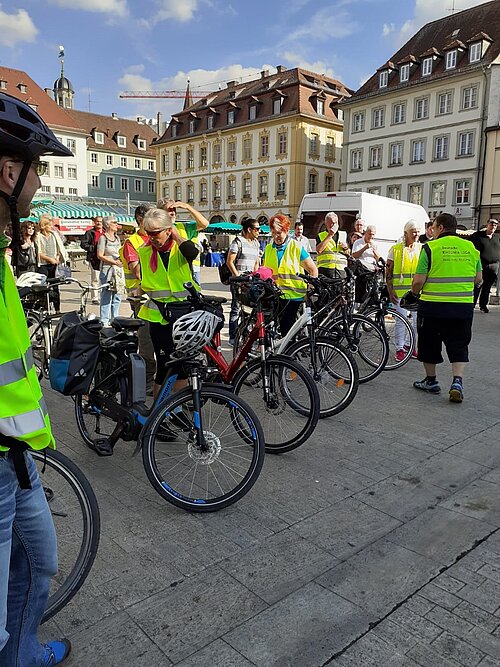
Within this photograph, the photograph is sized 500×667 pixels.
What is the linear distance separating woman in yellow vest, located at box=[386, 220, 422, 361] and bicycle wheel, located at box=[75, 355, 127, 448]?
4.34 m

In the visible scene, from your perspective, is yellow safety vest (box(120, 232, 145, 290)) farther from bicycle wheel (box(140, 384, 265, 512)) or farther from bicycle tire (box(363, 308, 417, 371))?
bicycle tire (box(363, 308, 417, 371))

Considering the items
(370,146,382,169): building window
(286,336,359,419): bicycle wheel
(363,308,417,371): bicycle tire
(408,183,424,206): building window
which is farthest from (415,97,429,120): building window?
(286,336,359,419): bicycle wheel

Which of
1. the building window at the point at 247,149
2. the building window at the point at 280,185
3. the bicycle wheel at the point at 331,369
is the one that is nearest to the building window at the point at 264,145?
the building window at the point at 247,149

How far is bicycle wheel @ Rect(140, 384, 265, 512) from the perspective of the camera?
11.1 feet

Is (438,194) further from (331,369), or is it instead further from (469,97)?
(331,369)

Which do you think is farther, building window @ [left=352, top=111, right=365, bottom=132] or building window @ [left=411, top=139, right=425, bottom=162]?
building window @ [left=352, top=111, right=365, bottom=132]

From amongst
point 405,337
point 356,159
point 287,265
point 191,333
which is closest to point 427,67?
point 356,159

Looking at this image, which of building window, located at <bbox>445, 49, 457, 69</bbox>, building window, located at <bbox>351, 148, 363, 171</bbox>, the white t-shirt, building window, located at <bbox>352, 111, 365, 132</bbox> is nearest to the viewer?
the white t-shirt

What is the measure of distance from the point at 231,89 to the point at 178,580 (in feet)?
206

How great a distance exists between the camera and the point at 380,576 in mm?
2750

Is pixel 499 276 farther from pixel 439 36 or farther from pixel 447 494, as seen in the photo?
pixel 439 36

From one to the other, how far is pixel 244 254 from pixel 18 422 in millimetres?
6409

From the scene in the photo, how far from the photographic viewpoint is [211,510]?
336 cm

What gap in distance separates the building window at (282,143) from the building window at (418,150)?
13.0 metres
